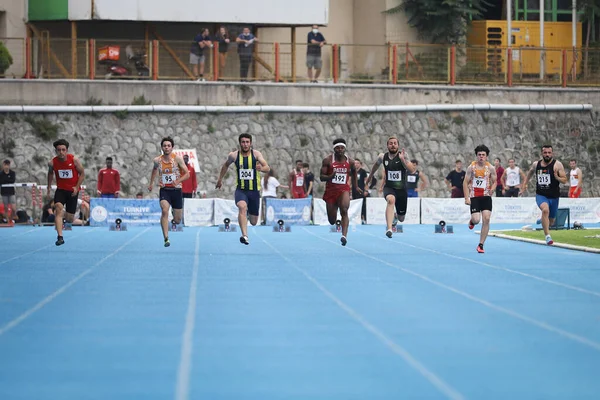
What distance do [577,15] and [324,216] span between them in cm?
1520

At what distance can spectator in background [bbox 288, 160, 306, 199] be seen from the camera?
36.1 metres

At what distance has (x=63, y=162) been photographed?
2323 centimetres

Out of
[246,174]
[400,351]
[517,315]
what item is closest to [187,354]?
[400,351]

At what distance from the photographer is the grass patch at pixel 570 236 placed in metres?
24.7

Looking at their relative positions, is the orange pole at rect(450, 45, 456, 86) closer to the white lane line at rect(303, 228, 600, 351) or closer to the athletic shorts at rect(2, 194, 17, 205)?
the athletic shorts at rect(2, 194, 17, 205)

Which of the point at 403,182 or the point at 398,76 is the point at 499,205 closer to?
the point at 398,76

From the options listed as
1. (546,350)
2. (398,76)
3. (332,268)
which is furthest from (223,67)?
(546,350)

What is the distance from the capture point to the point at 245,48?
38625mm

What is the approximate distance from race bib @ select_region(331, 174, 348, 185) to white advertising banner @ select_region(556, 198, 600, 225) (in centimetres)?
1325

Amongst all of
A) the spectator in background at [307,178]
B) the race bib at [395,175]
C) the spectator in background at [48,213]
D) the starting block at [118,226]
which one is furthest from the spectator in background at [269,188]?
the race bib at [395,175]

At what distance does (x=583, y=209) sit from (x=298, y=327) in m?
25.4

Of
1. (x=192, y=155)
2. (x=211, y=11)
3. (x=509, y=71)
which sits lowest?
(x=192, y=155)

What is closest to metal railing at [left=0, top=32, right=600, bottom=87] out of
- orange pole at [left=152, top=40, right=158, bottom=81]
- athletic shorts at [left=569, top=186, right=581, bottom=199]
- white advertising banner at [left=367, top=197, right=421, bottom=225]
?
orange pole at [left=152, top=40, right=158, bottom=81]

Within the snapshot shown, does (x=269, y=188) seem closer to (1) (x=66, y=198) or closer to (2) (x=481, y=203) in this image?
(1) (x=66, y=198)
